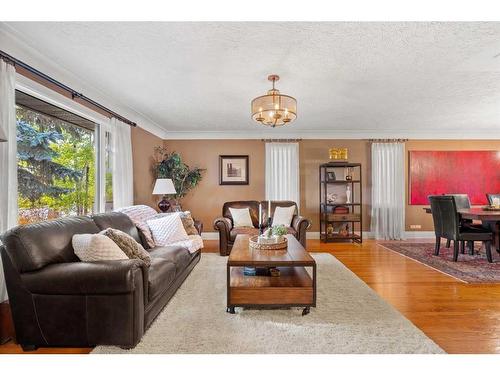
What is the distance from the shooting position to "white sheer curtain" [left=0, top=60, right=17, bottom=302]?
7.09 feet

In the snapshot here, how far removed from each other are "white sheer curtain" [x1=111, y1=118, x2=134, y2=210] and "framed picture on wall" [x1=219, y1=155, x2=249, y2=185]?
2368 mm

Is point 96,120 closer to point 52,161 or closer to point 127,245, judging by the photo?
point 52,161

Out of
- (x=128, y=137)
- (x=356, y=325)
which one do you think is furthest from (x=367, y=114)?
(x=128, y=137)

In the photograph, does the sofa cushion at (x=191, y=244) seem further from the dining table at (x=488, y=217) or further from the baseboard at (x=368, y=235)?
the dining table at (x=488, y=217)

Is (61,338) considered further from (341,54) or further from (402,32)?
(402,32)

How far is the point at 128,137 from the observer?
171 inches

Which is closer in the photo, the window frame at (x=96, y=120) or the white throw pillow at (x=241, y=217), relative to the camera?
the window frame at (x=96, y=120)

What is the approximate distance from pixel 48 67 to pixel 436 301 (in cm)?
455

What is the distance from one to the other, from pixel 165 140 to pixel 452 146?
21.6 ft

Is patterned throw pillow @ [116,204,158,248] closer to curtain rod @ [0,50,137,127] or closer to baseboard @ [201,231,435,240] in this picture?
curtain rod @ [0,50,137,127]

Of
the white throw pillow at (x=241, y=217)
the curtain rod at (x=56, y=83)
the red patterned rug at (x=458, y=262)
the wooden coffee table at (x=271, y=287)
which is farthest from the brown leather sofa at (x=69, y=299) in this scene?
the red patterned rug at (x=458, y=262)

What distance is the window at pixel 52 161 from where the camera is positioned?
2.71m

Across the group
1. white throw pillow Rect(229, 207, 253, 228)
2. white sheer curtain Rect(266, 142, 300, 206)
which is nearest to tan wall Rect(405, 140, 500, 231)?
white sheer curtain Rect(266, 142, 300, 206)

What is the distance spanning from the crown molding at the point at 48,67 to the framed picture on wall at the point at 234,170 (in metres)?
2.31
